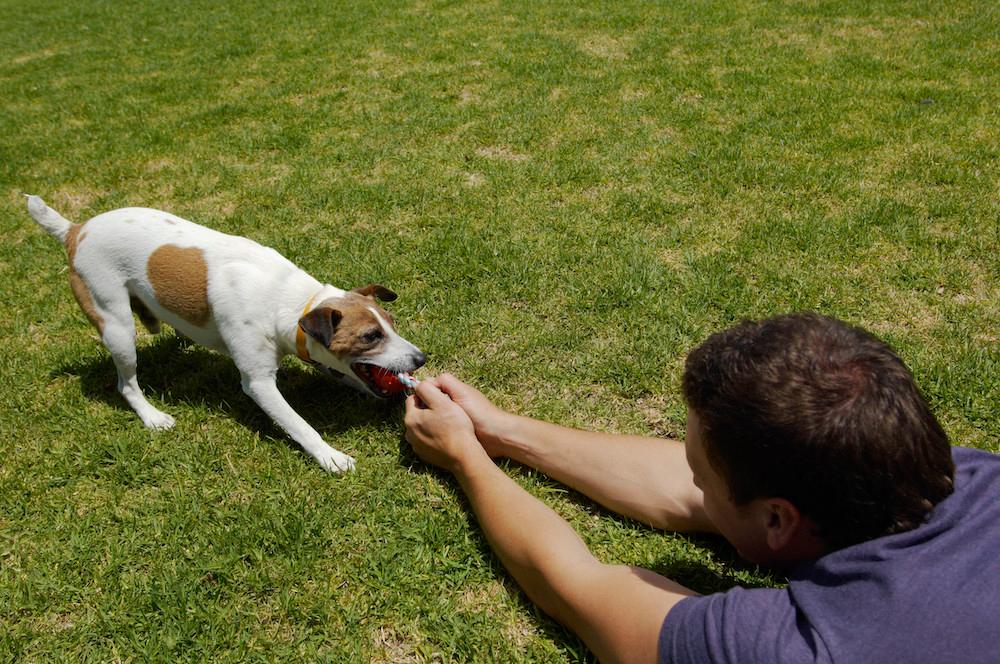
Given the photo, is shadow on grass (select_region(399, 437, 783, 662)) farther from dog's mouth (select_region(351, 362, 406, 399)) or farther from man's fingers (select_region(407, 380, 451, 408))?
dog's mouth (select_region(351, 362, 406, 399))

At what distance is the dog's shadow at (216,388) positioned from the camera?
3814 millimetres

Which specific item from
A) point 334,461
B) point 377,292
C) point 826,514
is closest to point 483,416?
point 334,461

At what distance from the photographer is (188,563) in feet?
9.95

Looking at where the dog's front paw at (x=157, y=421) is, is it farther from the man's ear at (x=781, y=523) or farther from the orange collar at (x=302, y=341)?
the man's ear at (x=781, y=523)

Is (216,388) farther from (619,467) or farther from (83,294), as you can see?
(619,467)

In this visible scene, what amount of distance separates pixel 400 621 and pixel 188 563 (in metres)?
0.99

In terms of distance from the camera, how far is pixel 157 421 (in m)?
3.83

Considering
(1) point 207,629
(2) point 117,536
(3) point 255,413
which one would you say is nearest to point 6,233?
(3) point 255,413

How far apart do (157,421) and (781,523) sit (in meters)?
3.25

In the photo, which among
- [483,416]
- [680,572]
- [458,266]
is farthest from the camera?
[458,266]

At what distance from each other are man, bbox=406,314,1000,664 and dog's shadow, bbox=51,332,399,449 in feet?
6.80

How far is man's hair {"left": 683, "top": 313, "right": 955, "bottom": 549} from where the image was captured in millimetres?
1604

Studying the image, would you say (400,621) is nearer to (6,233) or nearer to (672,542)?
(672,542)

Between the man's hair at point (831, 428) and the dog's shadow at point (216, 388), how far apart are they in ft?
7.57
